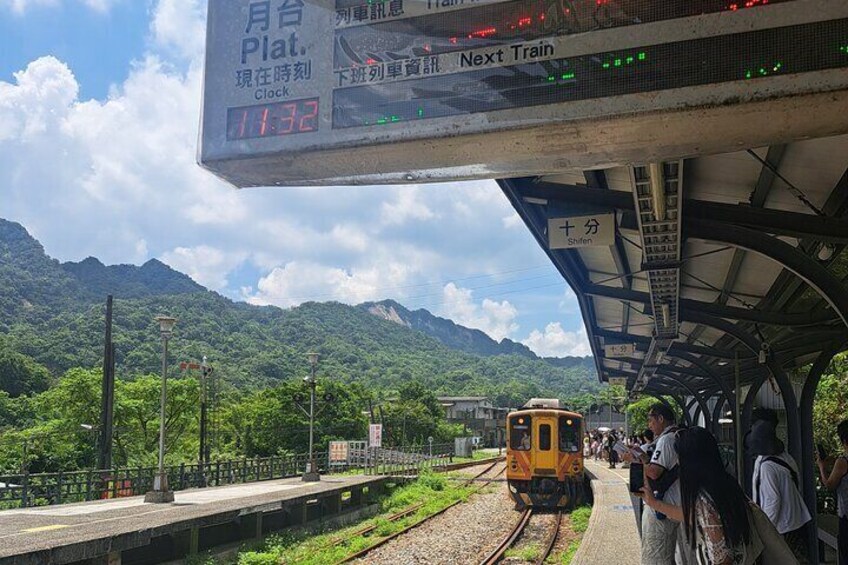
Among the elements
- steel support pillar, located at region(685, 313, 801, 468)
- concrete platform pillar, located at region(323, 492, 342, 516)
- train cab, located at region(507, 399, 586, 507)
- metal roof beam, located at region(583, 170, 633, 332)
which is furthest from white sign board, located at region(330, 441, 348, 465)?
steel support pillar, located at region(685, 313, 801, 468)

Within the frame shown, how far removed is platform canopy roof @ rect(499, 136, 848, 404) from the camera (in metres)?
4.90

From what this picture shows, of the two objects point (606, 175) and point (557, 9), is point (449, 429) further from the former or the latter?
point (557, 9)

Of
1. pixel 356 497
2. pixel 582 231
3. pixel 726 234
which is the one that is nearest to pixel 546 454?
pixel 356 497

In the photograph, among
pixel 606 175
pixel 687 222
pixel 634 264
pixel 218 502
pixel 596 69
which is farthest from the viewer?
pixel 218 502

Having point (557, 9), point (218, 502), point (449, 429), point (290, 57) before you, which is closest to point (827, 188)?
point (557, 9)

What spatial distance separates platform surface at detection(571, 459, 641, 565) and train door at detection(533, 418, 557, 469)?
1.72m

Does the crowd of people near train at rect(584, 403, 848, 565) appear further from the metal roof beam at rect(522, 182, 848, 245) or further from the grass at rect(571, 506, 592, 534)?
the grass at rect(571, 506, 592, 534)

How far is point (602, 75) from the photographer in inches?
94.0

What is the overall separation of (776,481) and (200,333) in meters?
84.9

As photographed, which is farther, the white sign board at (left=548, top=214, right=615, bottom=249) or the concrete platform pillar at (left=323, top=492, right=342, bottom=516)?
the concrete platform pillar at (left=323, top=492, right=342, bottom=516)

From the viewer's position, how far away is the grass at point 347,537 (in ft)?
41.1

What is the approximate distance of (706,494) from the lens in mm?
2984

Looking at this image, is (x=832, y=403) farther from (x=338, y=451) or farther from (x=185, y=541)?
(x=338, y=451)

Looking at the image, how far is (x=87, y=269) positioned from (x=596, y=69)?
375 ft
